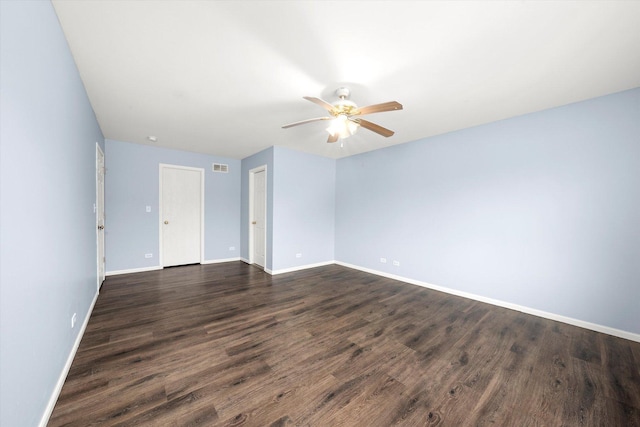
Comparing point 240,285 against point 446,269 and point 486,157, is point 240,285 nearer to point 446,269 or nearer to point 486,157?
point 446,269

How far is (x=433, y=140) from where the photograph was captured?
12.9 feet

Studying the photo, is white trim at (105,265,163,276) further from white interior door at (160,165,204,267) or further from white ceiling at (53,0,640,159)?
white ceiling at (53,0,640,159)

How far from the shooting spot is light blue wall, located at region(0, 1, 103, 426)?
1022 millimetres

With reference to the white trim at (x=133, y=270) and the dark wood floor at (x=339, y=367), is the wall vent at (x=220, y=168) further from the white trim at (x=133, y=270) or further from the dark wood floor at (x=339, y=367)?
the dark wood floor at (x=339, y=367)

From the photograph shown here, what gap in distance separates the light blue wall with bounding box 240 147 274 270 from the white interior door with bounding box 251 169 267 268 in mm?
160

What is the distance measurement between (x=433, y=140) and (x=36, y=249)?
4656 mm

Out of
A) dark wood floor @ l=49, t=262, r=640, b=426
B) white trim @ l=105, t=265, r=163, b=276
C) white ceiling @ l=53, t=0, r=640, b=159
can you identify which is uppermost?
white ceiling @ l=53, t=0, r=640, b=159

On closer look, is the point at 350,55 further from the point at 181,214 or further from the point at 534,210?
the point at 181,214

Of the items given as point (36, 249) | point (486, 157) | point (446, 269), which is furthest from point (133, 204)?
point (486, 157)

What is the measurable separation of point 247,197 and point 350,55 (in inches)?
166

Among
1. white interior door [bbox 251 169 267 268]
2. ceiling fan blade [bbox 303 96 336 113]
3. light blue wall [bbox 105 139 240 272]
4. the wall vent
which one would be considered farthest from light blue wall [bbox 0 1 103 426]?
the wall vent

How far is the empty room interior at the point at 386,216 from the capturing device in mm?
1474

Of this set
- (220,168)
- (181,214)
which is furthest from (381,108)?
(181,214)

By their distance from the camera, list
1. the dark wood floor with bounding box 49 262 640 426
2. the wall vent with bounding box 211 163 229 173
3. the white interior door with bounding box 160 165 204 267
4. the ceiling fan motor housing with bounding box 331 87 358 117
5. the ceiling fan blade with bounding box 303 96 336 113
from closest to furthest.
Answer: the dark wood floor with bounding box 49 262 640 426
the ceiling fan blade with bounding box 303 96 336 113
the ceiling fan motor housing with bounding box 331 87 358 117
the white interior door with bounding box 160 165 204 267
the wall vent with bounding box 211 163 229 173
